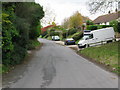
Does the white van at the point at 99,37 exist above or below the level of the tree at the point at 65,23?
below

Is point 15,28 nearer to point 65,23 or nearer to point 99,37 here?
point 99,37

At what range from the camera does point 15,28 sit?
11977 millimetres

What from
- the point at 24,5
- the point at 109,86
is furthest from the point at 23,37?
the point at 109,86

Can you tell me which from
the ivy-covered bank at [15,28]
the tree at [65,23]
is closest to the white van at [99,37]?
the ivy-covered bank at [15,28]

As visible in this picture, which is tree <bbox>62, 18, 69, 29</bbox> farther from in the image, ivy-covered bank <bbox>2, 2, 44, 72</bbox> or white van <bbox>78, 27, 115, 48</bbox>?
ivy-covered bank <bbox>2, 2, 44, 72</bbox>

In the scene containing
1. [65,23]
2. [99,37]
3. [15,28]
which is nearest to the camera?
[15,28]

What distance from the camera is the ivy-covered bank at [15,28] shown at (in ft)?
33.1

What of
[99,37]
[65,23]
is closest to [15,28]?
[99,37]

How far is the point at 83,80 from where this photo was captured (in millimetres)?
7953

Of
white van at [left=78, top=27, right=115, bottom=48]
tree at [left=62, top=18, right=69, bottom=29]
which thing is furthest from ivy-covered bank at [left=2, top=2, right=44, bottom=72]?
tree at [left=62, top=18, right=69, bottom=29]

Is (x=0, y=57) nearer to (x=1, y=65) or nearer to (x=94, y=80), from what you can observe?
(x=1, y=65)

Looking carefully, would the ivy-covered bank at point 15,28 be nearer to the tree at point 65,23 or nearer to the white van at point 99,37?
the white van at point 99,37

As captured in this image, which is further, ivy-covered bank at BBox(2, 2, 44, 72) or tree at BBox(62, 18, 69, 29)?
tree at BBox(62, 18, 69, 29)

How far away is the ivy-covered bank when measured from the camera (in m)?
10.1
